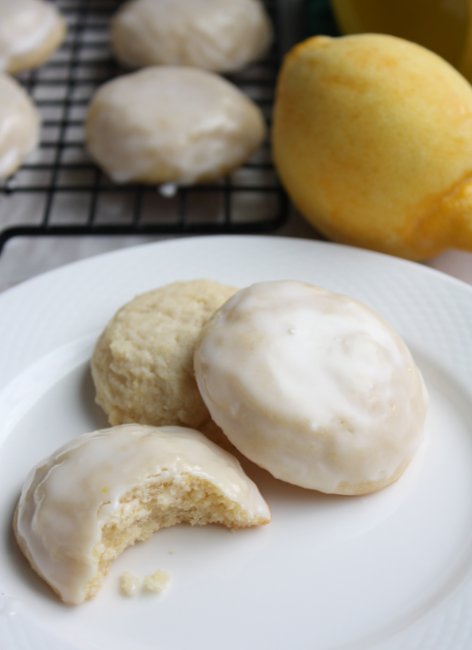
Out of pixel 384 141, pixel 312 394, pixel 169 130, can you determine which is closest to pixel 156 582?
pixel 312 394

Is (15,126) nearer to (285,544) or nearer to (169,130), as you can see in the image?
(169,130)

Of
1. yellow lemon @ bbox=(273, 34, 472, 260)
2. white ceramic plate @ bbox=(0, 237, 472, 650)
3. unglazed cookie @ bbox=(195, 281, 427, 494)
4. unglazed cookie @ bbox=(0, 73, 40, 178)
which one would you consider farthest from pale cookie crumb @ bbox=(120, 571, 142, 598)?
unglazed cookie @ bbox=(0, 73, 40, 178)

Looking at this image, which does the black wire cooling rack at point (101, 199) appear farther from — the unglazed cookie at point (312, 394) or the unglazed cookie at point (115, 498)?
the unglazed cookie at point (115, 498)

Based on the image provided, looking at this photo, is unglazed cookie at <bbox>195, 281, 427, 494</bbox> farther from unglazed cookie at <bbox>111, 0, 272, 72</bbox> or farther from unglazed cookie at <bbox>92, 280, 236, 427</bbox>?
unglazed cookie at <bbox>111, 0, 272, 72</bbox>

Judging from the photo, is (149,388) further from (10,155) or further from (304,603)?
(10,155)

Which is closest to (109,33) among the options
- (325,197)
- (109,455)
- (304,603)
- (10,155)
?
(10,155)
